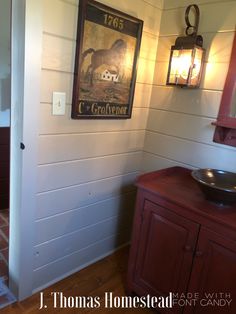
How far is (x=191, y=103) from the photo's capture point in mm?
1742

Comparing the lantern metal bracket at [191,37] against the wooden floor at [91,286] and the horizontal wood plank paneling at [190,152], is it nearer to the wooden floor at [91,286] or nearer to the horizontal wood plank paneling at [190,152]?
the horizontal wood plank paneling at [190,152]

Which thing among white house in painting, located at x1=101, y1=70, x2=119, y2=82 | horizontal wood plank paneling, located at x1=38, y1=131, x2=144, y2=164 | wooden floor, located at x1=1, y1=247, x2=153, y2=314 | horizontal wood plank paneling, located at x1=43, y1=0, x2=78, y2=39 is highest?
horizontal wood plank paneling, located at x1=43, y1=0, x2=78, y2=39

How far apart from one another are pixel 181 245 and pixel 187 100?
37.1 inches

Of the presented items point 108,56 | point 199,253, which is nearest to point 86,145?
point 108,56

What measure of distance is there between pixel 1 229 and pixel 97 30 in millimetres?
1850

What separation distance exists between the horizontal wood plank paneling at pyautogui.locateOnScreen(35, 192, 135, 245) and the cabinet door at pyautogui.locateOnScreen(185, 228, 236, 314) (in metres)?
0.80

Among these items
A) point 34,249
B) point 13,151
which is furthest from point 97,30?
point 34,249

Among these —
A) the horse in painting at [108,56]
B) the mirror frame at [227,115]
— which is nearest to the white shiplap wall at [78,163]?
the horse in painting at [108,56]

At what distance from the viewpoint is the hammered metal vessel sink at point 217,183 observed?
1276mm

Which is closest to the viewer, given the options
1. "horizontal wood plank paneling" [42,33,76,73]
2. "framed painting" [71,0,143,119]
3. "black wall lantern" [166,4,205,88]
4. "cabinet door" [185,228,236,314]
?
"cabinet door" [185,228,236,314]

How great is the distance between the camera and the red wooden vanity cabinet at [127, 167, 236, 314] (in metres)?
1.23

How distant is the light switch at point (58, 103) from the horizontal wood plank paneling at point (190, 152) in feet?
2.62

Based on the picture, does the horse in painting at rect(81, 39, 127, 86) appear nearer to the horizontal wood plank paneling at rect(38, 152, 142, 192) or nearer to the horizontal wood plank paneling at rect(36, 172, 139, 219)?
the horizontal wood plank paneling at rect(38, 152, 142, 192)

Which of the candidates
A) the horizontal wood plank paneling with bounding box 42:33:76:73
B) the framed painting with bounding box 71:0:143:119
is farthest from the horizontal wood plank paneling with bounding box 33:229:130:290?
the horizontal wood plank paneling with bounding box 42:33:76:73
